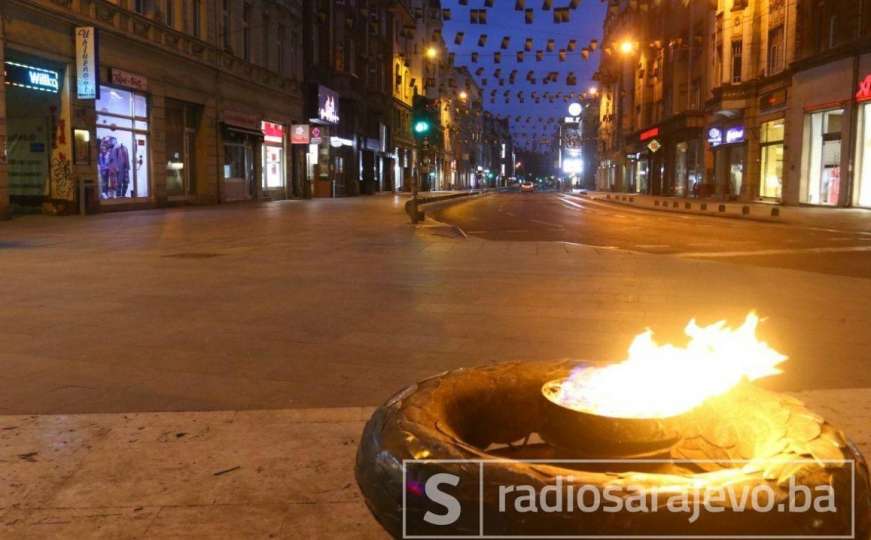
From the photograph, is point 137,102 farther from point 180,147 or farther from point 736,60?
point 736,60

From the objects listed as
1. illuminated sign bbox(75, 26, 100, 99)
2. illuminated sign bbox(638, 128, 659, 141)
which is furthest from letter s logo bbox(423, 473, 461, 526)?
illuminated sign bbox(638, 128, 659, 141)

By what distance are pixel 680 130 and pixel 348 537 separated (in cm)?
5221

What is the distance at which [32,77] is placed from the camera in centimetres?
2189

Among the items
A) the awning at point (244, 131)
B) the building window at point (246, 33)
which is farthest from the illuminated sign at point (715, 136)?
the building window at point (246, 33)

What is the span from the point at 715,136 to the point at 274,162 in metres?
25.0

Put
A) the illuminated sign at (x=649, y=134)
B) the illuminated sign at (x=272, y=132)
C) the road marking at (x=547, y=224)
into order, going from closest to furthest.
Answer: the road marking at (x=547, y=224), the illuminated sign at (x=272, y=132), the illuminated sign at (x=649, y=134)

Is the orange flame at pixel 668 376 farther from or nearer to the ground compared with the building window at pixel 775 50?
nearer to the ground

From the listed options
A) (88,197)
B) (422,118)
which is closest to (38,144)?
(88,197)

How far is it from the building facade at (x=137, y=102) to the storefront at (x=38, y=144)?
0.03 meters

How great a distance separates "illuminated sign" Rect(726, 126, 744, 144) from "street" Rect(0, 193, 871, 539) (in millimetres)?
28746

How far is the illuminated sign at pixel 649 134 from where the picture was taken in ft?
190

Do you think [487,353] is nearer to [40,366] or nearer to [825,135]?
[40,366]

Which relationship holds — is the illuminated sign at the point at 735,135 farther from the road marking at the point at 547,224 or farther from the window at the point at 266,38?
the window at the point at 266,38

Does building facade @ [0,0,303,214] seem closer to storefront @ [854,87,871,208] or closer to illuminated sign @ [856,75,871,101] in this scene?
illuminated sign @ [856,75,871,101]
